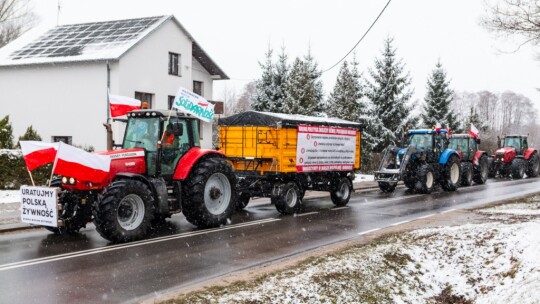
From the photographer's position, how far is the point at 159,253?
9.10 metres

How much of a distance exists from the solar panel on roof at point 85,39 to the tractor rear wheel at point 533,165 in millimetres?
23850

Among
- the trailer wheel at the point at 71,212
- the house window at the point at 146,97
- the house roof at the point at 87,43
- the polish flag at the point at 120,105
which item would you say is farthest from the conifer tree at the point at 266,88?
the trailer wheel at the point at 71,212

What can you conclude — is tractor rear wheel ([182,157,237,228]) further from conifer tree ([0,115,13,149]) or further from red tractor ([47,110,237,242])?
conifer tree ([0,115,13,149])

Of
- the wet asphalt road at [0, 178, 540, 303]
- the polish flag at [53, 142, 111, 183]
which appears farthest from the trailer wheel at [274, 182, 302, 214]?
the polish flag at [53, 142, 111, 183]

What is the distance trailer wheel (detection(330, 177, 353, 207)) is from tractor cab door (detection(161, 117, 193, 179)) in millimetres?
5770

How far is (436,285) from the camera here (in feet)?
26.6

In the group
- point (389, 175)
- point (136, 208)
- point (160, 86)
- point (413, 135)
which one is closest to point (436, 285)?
point (136, 208)

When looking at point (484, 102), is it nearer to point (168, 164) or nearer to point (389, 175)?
point (389, 175)

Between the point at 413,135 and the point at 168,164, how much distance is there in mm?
13758

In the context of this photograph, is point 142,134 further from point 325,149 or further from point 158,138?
point 325,149

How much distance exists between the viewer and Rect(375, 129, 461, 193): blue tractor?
66.7 ft

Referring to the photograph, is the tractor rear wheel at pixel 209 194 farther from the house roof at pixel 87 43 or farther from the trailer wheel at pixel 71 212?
the house roof at pixel 87 43

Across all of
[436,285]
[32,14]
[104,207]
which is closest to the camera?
[436,285]

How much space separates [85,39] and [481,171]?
22669mm
